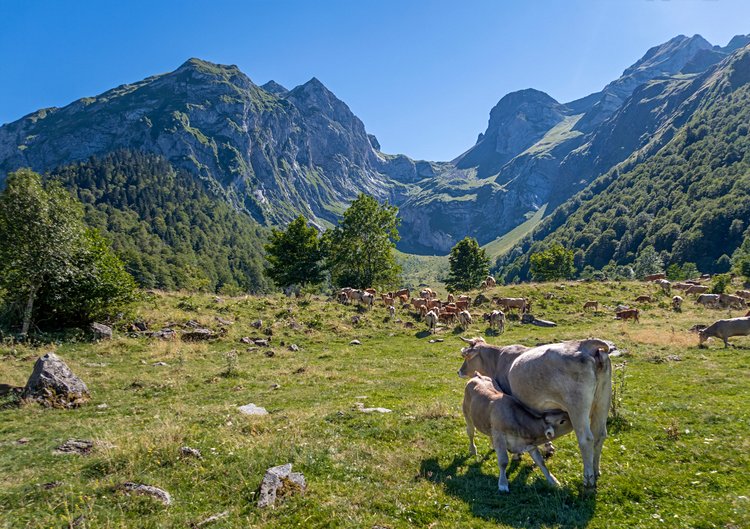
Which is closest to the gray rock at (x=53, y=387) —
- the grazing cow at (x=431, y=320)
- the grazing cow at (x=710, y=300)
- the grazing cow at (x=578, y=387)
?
the grazing cow at (x=578, y=387)

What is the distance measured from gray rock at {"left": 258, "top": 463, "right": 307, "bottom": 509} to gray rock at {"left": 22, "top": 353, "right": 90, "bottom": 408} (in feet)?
34.9

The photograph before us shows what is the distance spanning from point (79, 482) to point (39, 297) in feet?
66.7

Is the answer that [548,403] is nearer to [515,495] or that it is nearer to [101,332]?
[515,495]

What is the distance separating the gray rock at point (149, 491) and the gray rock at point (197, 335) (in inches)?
701

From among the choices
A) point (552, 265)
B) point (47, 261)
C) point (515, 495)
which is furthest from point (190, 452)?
point (552, 265)

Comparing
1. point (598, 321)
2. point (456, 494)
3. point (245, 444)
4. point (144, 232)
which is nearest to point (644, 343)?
point (598, 321)

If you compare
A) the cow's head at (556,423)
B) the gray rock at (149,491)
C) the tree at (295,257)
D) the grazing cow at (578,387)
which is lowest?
the gray rock at (149,491)

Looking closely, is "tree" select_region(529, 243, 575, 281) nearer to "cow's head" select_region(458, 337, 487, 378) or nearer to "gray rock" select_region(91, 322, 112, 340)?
"cow's head" select_region(458, 337, 487, 378)

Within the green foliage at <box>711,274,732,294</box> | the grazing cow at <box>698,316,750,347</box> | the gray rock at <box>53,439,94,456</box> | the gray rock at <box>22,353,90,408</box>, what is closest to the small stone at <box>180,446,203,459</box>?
the gray rock at <box>53,439,94,456</box>

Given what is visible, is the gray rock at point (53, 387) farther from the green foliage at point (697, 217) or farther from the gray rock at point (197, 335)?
the green foliage at point (697, 217)

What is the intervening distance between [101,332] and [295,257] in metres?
33.7

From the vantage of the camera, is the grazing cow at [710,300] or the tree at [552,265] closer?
the grazing cow at [710,300]

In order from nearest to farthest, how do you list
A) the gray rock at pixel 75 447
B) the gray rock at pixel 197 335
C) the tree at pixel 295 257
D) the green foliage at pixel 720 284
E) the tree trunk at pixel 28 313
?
the gray rock at pixel 75 447, the tree trunk at pixel 28 313, the gray rock at pixel 197 335, the green foliage at pixel 720 284, the tree at pixel 295 257

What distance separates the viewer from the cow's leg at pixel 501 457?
7.41 metres
